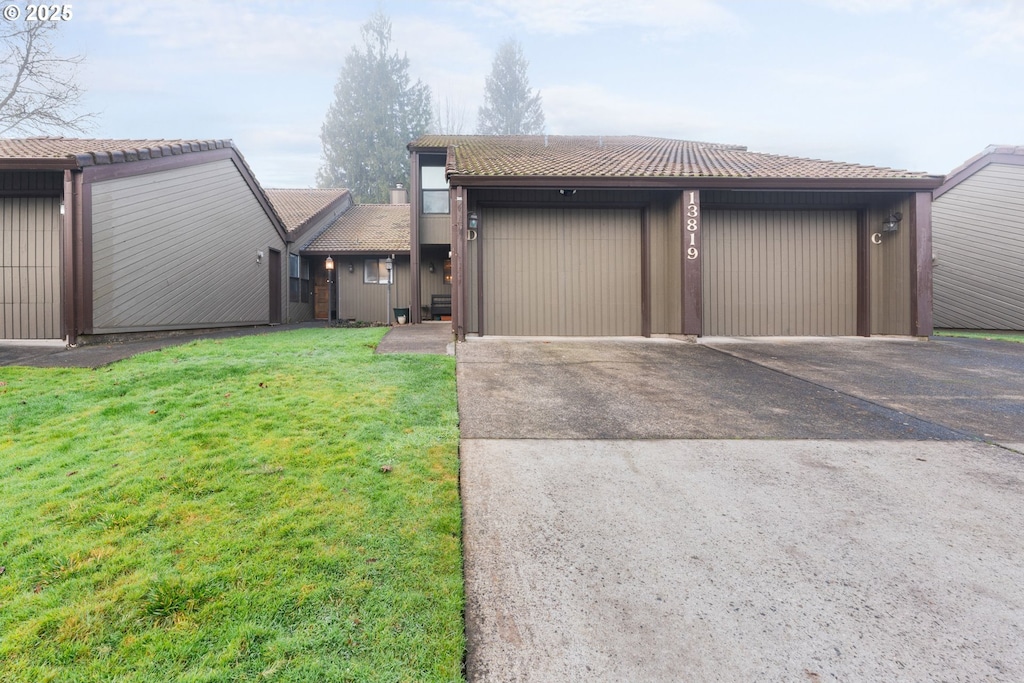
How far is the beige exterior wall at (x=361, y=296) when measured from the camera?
14930 millimetres

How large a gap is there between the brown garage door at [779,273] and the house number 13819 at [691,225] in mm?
898

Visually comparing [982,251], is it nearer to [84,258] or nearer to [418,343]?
[418,343]

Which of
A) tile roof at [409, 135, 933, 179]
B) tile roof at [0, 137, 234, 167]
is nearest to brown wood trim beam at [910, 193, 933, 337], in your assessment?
tile roof at [409, 135, 933, 179]

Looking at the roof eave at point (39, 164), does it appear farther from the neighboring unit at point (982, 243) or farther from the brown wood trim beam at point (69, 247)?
the neighboring unit at point (982, 243)

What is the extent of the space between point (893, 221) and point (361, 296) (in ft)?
46.1

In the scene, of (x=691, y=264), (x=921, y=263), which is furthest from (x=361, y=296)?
(x=921, y=263)

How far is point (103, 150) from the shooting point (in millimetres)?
7793

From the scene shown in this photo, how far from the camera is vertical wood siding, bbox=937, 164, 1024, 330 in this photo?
11.3m

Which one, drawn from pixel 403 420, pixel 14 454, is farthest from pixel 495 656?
pixel 14 454

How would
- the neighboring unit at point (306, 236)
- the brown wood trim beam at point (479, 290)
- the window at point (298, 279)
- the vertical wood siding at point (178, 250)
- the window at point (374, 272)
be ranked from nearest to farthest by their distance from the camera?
the vertical wood siding at point (178, 250), the brown wood trim beam at point (479, 290), the window at point (298, 279), the neighboring unit at point (306, 236), the window at point (374, 272)

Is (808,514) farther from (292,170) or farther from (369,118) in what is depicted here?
(292,170)

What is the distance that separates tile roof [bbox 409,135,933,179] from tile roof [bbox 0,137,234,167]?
16.4 ft

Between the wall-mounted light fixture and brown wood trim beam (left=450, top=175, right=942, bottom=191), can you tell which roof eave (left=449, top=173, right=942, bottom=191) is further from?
the wall-mounted light fixture

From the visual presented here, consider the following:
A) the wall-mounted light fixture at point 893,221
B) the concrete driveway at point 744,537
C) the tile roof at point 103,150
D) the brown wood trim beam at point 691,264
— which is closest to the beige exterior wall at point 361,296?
the tile roof at point 103,150
